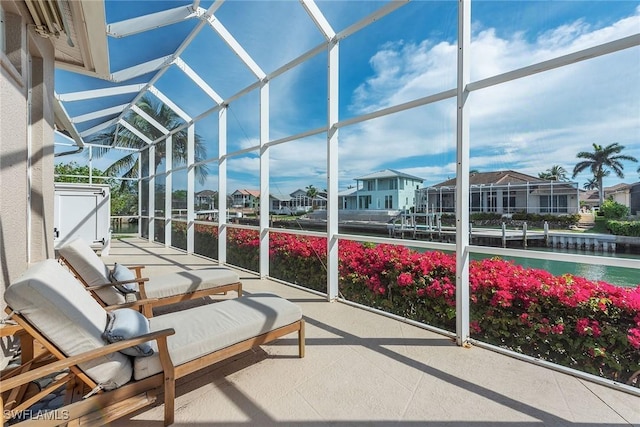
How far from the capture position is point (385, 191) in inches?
182

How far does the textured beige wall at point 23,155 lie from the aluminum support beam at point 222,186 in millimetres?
3573

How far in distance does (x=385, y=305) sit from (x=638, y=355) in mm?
2323

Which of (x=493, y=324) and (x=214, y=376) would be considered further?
(x=493, y=324)

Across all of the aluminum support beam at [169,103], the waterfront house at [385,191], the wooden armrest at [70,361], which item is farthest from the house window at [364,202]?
the aluminum support beam at [169,103]

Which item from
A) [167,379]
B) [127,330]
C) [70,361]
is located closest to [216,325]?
[167,379]

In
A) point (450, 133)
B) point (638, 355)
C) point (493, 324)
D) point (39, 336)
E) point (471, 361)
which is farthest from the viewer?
point (450, 133)

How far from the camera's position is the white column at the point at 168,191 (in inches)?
393

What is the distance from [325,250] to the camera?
16.6 ft

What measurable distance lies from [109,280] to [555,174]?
4640mm

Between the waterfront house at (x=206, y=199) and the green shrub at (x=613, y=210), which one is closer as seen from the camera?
the green shrub at (x=613, y=210)

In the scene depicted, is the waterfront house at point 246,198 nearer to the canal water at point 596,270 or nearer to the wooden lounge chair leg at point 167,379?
the wooden lounge chair leg at point 167,379

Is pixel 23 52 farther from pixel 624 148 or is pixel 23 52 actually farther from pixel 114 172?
pixel 114 172

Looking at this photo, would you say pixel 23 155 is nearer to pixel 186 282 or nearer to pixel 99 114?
pixel 186 282

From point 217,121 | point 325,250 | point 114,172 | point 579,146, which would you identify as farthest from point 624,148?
point 114,172
